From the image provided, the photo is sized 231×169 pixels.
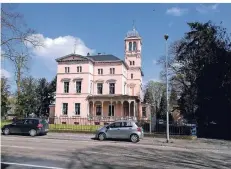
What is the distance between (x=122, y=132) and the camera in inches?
829

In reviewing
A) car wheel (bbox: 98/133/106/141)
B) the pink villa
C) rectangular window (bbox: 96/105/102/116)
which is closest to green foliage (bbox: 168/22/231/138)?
car wheel (bbox: 98/133/106/141)

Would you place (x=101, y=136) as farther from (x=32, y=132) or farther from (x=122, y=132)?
(x=32, y=132)

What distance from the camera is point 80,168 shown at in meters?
9.09

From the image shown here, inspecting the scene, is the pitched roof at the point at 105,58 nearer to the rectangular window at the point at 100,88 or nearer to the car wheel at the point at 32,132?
the rectangular window at the point at 100,88

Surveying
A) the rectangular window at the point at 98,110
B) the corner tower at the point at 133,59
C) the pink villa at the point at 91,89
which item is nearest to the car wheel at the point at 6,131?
the pink villa at the point at 91,89

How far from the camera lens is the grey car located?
20.8 m

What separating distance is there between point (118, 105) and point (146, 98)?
105 feet

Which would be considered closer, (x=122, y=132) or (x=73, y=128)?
(x=122, y=132)

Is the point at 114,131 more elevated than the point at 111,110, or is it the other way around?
the point at 111,110

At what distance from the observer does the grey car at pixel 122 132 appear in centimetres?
2077

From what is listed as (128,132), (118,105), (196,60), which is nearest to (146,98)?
(118,105)

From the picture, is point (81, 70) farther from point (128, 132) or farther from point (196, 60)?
point (128, 132)

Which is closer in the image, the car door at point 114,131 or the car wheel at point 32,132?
the car door at point 114,131

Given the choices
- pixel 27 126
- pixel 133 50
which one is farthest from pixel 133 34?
pixel 27 126
